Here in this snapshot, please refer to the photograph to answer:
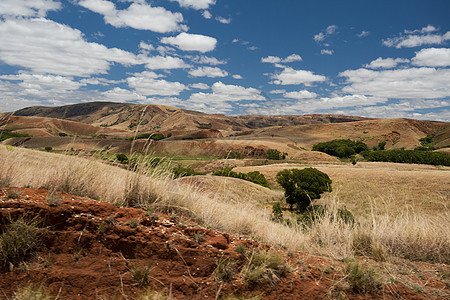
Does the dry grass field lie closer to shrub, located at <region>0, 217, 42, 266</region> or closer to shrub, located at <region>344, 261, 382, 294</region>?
shrub, located at <region>344, 261, 382, 294</region>

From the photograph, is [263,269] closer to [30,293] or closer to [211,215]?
[211,215]

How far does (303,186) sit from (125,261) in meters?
31.6

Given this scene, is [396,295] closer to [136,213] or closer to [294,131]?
[136,213]

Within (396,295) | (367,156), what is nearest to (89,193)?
(396,295)

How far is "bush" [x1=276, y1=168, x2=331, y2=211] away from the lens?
32688 millimetres

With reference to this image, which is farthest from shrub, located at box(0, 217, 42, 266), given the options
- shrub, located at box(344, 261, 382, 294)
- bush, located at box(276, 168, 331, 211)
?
bush, located at box(276, 168, 331, 211)

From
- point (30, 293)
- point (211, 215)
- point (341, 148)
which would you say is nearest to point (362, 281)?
point (211, 215)

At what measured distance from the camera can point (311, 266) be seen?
164 inches

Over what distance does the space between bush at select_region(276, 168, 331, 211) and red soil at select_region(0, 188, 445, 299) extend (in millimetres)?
29211

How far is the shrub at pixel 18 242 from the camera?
335 centimetres

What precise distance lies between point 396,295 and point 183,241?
9.97 ft

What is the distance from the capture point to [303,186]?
108 feet

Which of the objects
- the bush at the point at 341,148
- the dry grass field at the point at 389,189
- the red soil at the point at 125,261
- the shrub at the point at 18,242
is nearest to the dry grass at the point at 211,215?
the red soil at the point at 125,261

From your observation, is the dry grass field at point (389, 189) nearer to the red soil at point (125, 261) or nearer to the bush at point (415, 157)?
the red soil at point (125, 261)
